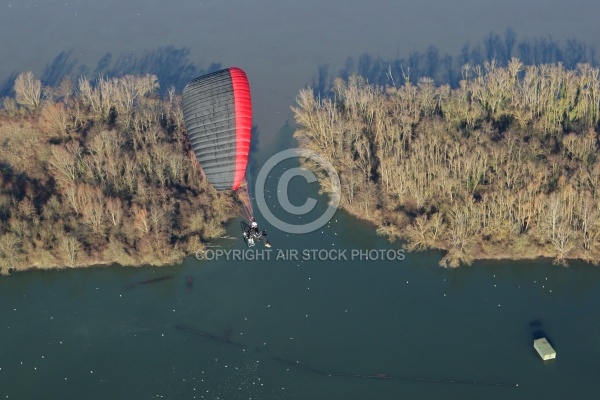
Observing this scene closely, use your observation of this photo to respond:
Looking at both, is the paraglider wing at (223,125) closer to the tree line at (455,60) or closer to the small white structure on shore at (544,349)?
the small white structure on shore at (544,349)

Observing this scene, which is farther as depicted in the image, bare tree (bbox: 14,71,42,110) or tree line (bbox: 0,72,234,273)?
bare tree (bbox: 14,71,42,110)

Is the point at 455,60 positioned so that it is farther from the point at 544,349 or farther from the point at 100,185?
the point at 544,349

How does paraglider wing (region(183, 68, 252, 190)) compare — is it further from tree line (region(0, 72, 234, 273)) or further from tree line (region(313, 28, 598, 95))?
tree line (region(313, 28, 598, 95))

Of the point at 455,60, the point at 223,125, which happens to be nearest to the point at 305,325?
the point at 223,125

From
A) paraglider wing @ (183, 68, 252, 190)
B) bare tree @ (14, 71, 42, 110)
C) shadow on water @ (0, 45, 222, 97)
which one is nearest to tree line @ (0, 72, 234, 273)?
bare tree @ (14, 71, 42, 110)

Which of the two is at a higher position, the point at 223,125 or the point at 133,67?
the point at 133,67

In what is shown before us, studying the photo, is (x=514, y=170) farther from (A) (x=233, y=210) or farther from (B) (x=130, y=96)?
(B) (x=130, y=96)
